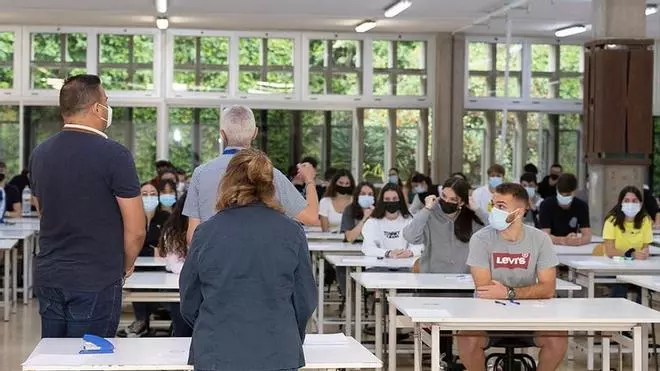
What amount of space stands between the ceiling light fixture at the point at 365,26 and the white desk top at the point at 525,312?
11.8 m

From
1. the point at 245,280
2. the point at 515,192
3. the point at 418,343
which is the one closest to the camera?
the point at 245,280

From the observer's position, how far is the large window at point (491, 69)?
1984 centimetres

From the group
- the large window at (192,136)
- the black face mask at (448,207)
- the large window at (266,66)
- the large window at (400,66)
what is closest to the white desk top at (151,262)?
the black face mask at (448,207)

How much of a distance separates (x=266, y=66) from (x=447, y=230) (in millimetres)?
10925

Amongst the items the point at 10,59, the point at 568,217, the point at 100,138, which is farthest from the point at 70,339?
the point at 10,59

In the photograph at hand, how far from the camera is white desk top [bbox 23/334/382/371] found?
4773mm

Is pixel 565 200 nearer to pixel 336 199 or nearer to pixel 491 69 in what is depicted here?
pixel 336 199

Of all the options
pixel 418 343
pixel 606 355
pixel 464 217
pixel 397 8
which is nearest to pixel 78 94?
pixel 418 343

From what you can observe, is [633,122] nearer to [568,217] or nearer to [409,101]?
[568,217]

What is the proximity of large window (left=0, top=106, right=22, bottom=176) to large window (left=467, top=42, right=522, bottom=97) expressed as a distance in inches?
292

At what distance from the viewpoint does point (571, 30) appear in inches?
746

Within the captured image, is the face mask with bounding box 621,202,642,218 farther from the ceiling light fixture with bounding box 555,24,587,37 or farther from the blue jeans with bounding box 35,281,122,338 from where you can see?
the ceiling light fixture with bounding box 555,24,587,37

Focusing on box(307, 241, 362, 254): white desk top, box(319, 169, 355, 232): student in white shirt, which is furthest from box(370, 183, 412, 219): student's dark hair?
box(319, 169, 355, 232): student in white shirt

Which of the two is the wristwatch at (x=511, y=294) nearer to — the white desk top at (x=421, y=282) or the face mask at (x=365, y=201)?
the white desk top at (x=421, y=282)
